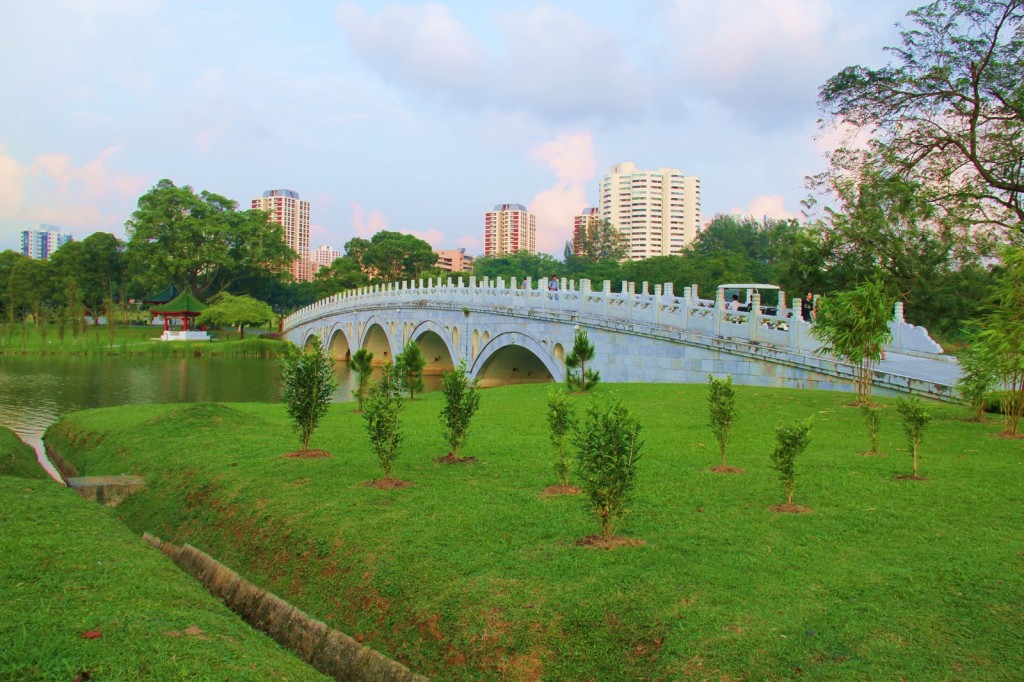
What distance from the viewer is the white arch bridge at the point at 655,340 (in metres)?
15.9

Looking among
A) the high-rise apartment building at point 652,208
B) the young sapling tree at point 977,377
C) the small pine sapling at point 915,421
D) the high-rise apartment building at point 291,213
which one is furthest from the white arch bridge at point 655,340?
the high-rise apartment building at point 291,213

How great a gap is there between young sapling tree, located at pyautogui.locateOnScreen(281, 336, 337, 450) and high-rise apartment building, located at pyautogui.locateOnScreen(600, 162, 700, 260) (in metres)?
109

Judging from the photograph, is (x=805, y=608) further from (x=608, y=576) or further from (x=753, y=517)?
(x=753, y=517)

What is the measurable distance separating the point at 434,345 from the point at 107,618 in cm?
3558

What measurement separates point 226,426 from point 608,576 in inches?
362

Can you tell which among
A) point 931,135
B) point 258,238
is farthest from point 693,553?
point 258,238

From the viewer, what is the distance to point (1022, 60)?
17.0 m

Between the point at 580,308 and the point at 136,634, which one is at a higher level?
the point at 580,308

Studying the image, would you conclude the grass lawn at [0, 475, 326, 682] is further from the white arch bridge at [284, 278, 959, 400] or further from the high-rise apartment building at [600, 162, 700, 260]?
the high-rise apartment building at [600, 162, 700, 260]

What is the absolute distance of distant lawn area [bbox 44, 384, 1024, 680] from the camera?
187 inches

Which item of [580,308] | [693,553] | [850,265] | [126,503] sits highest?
[850,265]

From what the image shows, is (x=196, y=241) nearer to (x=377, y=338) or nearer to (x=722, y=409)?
(x=377, y=338)

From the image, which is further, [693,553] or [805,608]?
[693,553]

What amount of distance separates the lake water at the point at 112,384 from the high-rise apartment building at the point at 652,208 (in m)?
84.7
